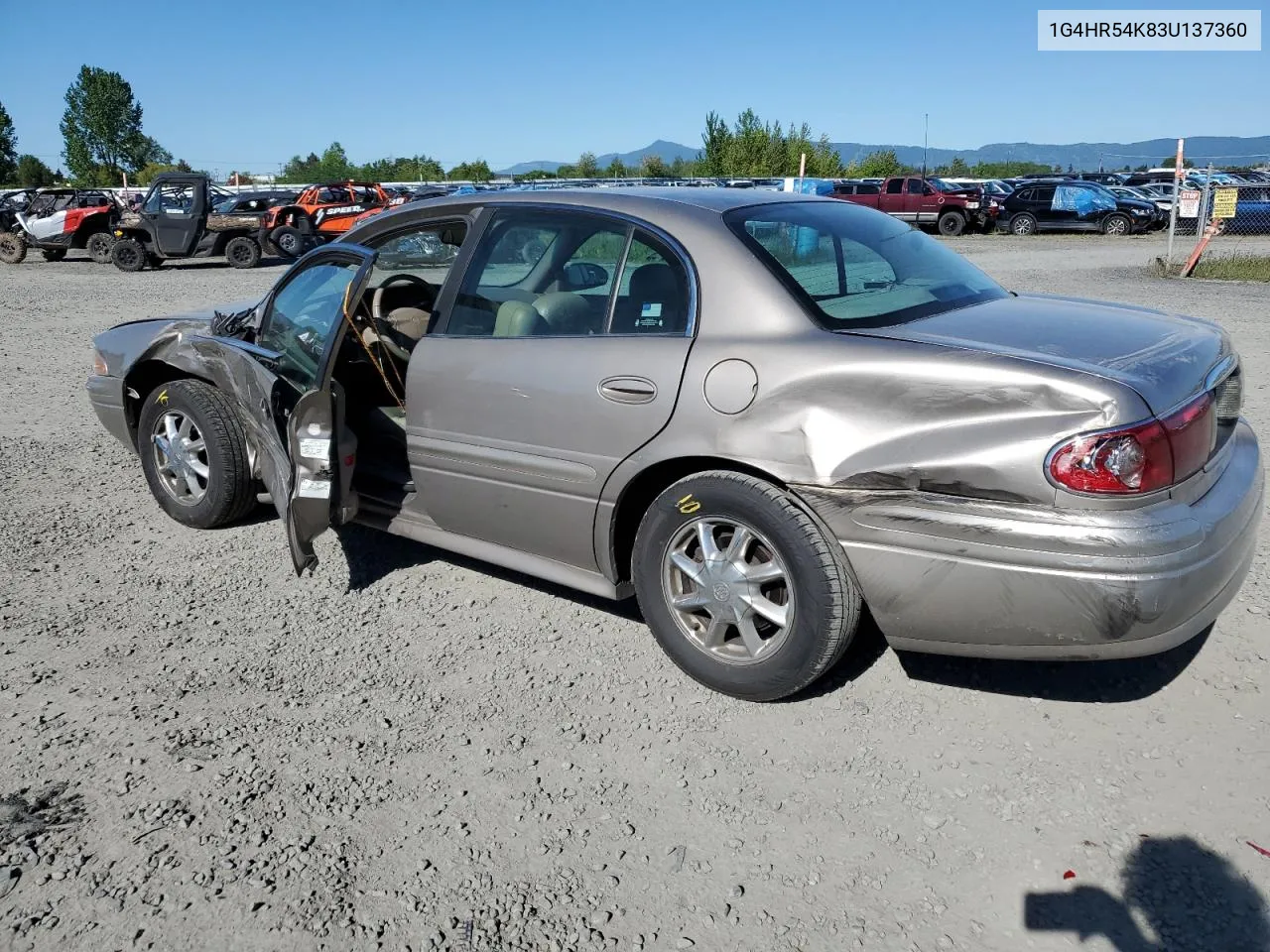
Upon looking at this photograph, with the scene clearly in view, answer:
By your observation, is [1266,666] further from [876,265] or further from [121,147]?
[121,147]

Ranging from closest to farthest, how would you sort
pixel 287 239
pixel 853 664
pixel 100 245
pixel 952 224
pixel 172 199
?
pixel 853 664
pixel 172 199
pixel 287 239
pixel 100 245
pixel 952 224

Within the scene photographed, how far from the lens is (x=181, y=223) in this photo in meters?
21.0

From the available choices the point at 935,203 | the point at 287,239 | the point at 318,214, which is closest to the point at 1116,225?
the point at 935,203

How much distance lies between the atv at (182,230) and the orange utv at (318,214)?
18.3 inches

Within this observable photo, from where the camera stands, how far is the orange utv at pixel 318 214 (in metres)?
22.5

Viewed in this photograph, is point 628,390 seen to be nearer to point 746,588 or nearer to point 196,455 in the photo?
point 746,588

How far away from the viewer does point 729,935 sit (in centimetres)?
237

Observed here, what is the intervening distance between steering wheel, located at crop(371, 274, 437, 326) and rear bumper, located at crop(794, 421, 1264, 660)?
2290mm

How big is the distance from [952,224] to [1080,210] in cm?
334

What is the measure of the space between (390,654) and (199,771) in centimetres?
87

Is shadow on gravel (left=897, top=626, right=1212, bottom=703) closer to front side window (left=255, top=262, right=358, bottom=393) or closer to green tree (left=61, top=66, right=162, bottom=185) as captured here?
front side window (left=255, top=262, right=358, bottom=393)

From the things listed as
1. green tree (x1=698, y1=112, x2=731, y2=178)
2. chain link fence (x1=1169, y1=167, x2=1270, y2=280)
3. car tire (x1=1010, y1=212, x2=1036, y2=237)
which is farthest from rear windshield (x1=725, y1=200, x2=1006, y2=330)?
green tree (x1=698, y1=112, x2=731, y2=178)

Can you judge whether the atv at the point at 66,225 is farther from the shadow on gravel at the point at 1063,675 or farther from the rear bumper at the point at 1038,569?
the rear bumper at the point at 1038,569

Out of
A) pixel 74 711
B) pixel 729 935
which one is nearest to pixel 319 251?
pixel 74 711
